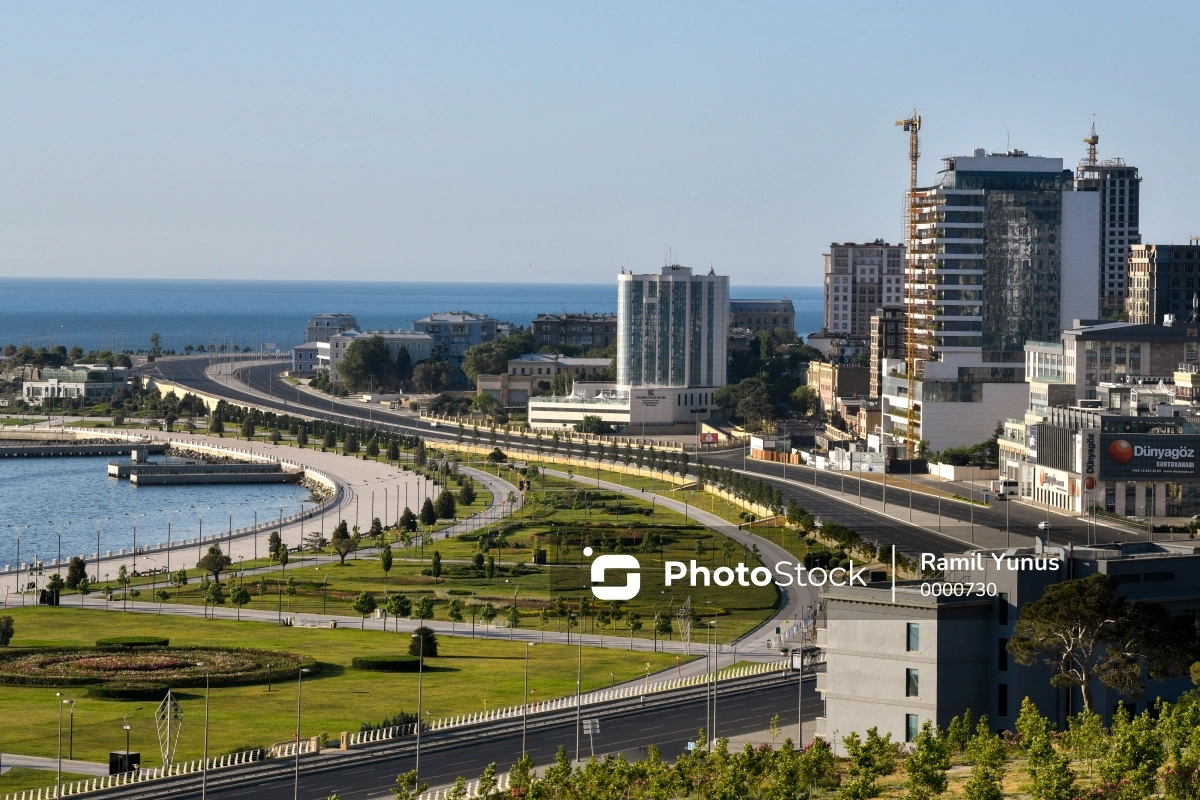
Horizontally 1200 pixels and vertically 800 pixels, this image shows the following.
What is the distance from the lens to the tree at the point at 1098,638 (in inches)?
2451

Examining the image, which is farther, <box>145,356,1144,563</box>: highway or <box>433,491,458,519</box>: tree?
<box>433,491,458,519</box>: tree

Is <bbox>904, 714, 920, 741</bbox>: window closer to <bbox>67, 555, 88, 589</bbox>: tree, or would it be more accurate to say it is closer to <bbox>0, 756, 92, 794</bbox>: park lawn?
<bbox>0, 756, 92, 794</bbox>: park lawn

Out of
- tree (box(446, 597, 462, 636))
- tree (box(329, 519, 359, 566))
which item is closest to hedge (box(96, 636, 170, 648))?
tree (box(446, 597, 462, 636))

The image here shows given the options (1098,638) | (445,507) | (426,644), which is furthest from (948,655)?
(445,507)

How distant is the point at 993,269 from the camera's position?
17538cm

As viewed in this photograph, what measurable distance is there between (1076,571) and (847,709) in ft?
29.2

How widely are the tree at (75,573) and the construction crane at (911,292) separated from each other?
77926 millimetres

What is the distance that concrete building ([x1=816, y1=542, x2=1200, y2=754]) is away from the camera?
6394 centimetres

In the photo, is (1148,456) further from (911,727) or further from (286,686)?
(911,727)

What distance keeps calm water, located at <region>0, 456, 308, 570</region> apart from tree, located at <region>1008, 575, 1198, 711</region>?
76218 millimetres

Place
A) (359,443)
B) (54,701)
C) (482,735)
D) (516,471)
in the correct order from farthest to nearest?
1. (359,443)
2. (516,471)
3. (54,701)
4. (482,735)

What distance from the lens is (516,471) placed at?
169m

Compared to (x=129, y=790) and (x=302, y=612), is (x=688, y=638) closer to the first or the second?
(x=302, y=612)

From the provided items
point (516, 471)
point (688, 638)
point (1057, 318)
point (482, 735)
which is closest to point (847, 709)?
point (482, 735)
